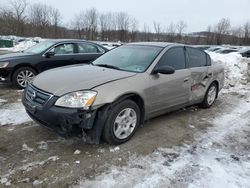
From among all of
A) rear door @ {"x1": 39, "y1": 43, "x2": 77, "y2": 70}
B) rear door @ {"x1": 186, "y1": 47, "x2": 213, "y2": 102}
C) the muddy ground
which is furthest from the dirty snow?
rear door @ {"x1": 39, "y1": 43, "x2": 77, "y2": 70}

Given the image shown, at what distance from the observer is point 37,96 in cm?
310

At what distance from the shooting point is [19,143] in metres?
3.34

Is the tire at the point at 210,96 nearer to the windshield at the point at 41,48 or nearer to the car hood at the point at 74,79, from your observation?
the car hood at the point at 74,79

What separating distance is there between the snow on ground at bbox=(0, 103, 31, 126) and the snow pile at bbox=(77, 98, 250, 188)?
2.24 m

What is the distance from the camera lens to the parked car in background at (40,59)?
6227 mm

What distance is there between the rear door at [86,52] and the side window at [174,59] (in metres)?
3.42

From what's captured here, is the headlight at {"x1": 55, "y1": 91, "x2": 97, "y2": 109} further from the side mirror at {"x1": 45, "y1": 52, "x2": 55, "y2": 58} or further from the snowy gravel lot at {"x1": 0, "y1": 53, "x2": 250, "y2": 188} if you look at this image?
the side mirror at {"x1": 45, "y1": 52, "x2": 55, "y2": 58}

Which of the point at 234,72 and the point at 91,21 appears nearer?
the point at 234,72

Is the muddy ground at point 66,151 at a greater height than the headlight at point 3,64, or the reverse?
the headlight at point 3,64

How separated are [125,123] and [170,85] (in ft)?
3.82

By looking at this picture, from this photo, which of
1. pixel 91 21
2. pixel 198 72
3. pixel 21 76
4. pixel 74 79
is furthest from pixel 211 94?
pixel 91 21

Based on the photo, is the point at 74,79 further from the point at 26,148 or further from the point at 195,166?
the point at 195,166

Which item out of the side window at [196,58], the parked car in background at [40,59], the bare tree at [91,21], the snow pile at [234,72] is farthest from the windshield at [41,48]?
the bare tree at [91,21]

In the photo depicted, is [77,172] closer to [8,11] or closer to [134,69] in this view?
[134,69]
